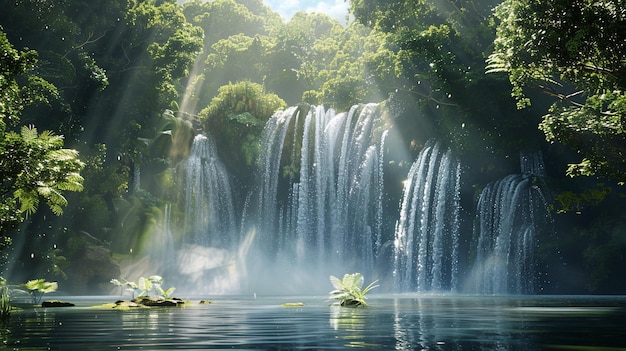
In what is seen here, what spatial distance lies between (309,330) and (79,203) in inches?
1347

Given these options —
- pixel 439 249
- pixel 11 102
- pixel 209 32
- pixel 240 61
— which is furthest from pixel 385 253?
pixel 209 32

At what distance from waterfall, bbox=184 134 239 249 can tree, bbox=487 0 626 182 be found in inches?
1190

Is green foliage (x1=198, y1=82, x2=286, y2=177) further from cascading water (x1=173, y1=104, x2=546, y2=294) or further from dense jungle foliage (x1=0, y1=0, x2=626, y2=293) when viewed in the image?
cascading water (x1=173, y1=104, x2=546, y2=294)

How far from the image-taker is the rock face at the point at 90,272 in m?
39.2

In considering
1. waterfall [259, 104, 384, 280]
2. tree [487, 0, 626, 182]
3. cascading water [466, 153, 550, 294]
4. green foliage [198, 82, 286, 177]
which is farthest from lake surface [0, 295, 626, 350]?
green foliage [198, 82, 286, 177]

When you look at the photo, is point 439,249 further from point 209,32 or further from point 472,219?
point 209,32

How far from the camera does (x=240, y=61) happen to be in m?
73.1

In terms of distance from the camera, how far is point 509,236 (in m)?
34.7

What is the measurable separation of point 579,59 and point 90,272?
31048mm

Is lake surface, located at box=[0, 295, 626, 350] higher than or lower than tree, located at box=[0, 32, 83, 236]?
lower

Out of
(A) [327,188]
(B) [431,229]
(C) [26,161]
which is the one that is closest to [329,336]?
(C) [26,161]

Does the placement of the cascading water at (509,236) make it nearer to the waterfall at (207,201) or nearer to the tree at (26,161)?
the waterfall at (207,201)

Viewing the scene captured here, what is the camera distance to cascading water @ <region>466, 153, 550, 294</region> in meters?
34.1

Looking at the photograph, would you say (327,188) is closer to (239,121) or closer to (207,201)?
(239,121)
